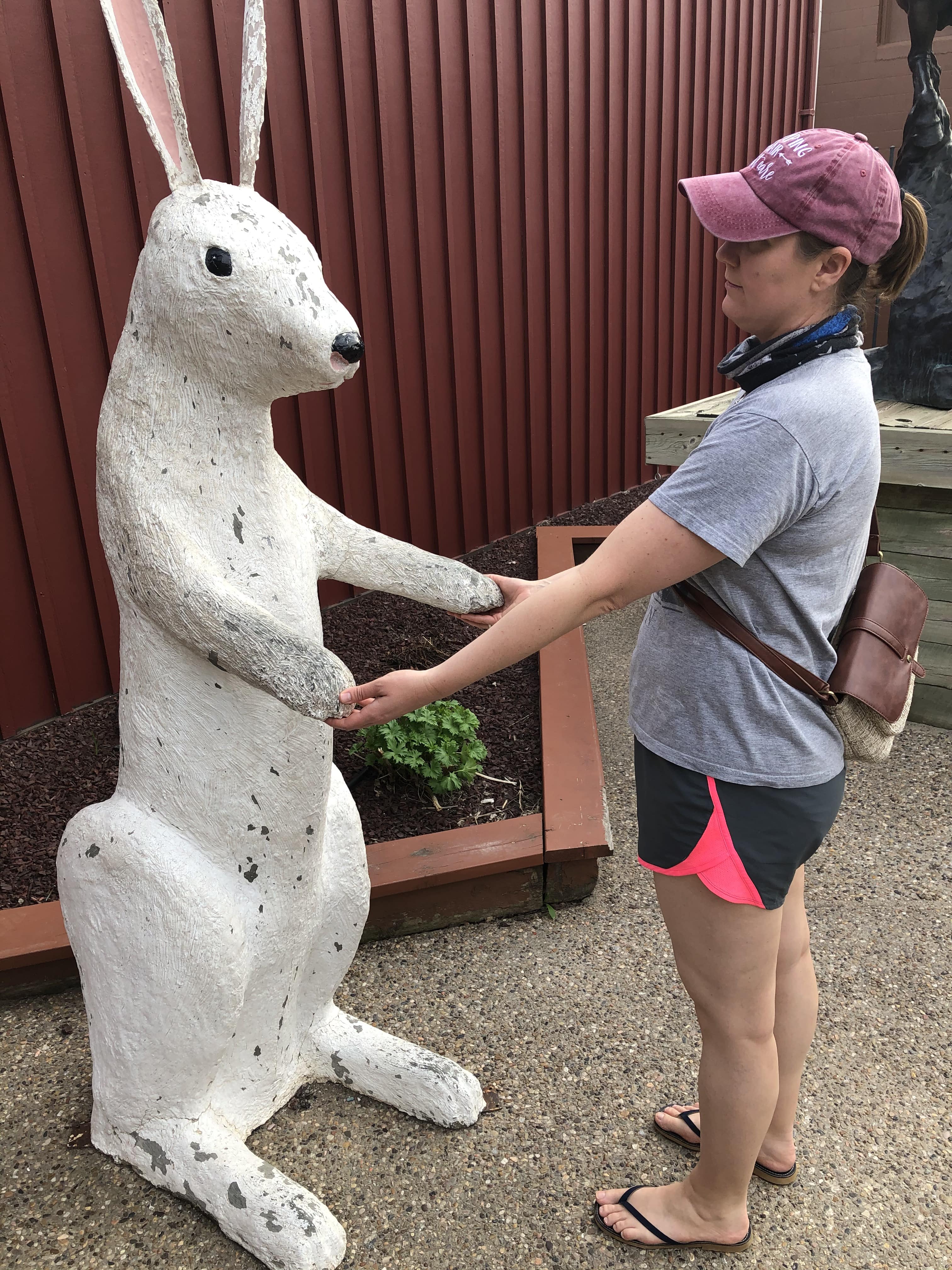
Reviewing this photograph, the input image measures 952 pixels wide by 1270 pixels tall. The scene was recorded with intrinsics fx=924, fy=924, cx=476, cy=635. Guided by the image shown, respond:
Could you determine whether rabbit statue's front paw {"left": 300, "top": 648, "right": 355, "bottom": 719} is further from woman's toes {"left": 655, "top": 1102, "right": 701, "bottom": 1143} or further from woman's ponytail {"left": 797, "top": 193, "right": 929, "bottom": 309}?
woman's toes {"left": 655, "top": 1102, "right": 701, "bottom": 1143}

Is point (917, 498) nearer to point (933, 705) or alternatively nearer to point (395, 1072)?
point (933, 705)

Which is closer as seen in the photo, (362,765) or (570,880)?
(570,880)

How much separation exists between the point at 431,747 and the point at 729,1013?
169cm

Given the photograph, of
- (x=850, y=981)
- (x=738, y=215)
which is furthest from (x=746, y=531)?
(x=850, y=981)

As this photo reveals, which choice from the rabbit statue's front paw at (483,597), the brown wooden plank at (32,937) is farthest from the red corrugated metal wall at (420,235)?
the rabbit statue's front paw at (483,597)

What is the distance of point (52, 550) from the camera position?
11.8 feet

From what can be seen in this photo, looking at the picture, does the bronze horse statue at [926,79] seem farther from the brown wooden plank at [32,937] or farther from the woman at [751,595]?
the brown wooden plank at [32,937]

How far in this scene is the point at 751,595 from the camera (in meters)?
1.39

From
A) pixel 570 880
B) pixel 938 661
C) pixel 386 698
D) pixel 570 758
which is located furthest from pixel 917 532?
pixel 386 698

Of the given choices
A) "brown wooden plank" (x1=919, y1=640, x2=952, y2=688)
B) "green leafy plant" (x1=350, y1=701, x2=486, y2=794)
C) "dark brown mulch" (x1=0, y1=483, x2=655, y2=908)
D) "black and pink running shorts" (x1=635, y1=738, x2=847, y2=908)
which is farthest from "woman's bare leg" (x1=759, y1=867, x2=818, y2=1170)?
"brown wooden plank" (x1=919, y1=640, x2=952, y2=688)

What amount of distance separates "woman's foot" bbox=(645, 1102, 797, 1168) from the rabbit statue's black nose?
1.54 meters

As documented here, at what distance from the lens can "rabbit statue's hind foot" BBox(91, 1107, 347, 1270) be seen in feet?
5.56

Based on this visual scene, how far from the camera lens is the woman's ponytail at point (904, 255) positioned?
1.39 m

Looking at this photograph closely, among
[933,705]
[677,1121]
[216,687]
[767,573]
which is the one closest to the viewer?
[767,573]
